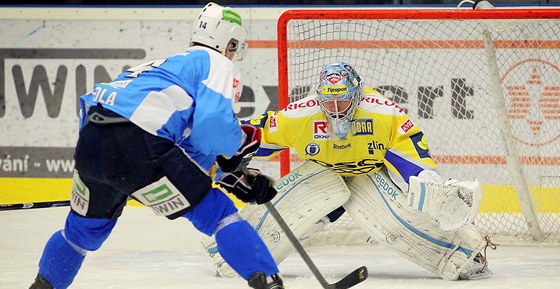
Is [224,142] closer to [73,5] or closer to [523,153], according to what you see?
[523,153]

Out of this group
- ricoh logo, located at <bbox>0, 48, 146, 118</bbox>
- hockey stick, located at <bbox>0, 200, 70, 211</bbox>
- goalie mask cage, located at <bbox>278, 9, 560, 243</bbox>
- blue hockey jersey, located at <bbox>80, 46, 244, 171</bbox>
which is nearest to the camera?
blue hockey jersey, located at <bbox>80, 46, 244, 171</bbox>

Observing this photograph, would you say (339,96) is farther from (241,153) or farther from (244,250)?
(244,250)

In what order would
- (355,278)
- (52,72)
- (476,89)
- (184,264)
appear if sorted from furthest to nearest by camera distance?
(52,72) < (476,89) < (184,264) < (355,278)

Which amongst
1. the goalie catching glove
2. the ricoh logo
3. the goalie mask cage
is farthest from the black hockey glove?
the ricoh logo

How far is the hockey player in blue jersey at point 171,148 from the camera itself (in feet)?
10.0

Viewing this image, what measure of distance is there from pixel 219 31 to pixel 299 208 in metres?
1.15

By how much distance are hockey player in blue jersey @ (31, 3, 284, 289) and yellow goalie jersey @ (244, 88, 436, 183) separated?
1055 mm

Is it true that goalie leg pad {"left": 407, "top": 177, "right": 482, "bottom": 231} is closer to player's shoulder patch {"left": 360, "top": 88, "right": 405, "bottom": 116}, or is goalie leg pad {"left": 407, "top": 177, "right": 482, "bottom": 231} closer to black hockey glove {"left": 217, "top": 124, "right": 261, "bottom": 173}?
player's shoulder patch {"left": 360, "top": 88, "right": 405, "bottom": 116}

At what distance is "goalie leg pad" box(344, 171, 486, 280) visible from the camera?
13.6 ft

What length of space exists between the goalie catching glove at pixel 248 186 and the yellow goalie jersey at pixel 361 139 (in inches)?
35.8

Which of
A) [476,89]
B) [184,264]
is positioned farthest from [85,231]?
[476,89]

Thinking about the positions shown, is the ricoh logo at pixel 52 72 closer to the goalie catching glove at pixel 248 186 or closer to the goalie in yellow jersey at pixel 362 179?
the goalie in yellow jersey at pixel 362 179

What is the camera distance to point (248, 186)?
10.9ft

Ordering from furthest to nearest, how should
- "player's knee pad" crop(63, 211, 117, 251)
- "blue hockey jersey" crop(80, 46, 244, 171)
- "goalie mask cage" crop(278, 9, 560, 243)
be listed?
1. "goalie mask cage" crop(278, 9, 560, 243)
2. "player's knee pad" crop(63, 211, 117, 251)
3. "blue hockey jersey" crop(80, 46, 244, 171)
